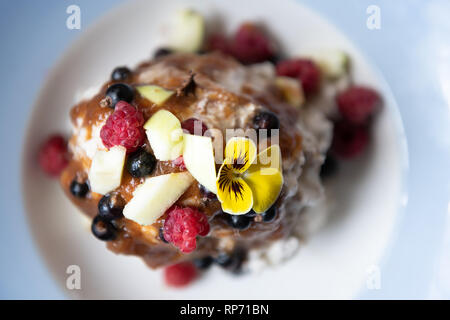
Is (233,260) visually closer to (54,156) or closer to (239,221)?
(239,221)

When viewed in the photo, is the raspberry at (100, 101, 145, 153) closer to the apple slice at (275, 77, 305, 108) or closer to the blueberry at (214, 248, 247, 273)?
the blueberry at (214, 248, 247, 273)

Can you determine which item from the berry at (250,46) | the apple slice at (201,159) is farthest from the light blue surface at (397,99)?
the apple slice at (201,159)

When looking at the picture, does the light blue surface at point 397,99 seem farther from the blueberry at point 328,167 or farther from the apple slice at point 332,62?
the blueberry at point 328,167

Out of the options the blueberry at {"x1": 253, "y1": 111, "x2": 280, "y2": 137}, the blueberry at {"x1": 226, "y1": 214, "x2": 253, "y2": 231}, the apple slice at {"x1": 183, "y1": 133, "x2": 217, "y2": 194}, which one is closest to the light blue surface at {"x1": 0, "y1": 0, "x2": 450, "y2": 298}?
the blueberry at {"x1": 253, "y1": 111, "x2": 280, "y2": 137}

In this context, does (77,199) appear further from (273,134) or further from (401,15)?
(401,15)

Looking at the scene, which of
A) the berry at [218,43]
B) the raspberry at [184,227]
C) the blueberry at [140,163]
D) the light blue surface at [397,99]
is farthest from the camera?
the berry at [218,43]
